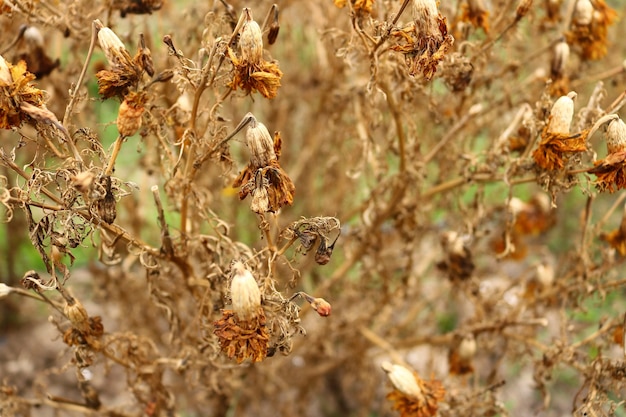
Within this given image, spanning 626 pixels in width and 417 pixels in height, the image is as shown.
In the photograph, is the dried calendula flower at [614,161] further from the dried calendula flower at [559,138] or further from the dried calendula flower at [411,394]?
the dried calendula flower at [411,394]

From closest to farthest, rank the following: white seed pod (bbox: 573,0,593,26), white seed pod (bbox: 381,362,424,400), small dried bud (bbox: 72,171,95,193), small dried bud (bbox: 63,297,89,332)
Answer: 1. small dried bud (bbox: 72,171,95,193)
2. small dried bud (bbox: 63,297,89,332)
3. white seed pod (bbox: 381,362,424,400)
4. white seed pod (bbox: 573,0,593,26)

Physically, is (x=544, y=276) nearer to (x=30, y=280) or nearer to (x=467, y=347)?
(x=467, y=347)

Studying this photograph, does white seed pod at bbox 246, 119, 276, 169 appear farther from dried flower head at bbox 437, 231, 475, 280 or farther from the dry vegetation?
dried flower head at bbox 437, 231, 475, 280

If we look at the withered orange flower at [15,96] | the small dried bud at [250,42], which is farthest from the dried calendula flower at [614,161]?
the withered orange flower at [15,96]

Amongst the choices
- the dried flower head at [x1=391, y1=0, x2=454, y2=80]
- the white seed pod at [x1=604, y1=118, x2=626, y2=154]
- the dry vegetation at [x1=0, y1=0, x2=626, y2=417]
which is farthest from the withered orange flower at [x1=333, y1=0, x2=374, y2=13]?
the white seed pod at [x1=604, y1=118, x2=626, y2=154]

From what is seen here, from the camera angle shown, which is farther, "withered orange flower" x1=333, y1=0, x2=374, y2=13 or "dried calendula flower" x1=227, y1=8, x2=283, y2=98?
"withered orange flower" x1=333, y1=0, x2=374, y2=13

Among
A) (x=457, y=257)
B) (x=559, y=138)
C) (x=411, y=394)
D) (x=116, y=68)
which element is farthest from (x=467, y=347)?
(x=116, y=68)

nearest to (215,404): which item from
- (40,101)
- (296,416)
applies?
(296,416)

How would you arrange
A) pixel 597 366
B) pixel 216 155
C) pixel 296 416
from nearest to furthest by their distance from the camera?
pixel 216 155, pixel 597 366, pixel 296 416

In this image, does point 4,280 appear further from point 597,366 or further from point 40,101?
point 597,366
